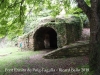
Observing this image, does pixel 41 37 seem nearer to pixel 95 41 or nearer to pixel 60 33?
pixel 60 33

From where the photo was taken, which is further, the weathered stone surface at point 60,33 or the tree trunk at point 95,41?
the weathered stone surface at point 60,33

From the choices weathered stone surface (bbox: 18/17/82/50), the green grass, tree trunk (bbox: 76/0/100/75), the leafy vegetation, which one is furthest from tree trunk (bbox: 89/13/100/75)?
weathered stone surface (bbox: 18/17/82/50)

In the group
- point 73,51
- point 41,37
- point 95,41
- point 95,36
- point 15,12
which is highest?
point 15,12

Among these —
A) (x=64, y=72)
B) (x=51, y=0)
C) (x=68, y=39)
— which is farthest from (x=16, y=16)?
(x=68, y=39)

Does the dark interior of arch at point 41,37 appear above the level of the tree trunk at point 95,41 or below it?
below

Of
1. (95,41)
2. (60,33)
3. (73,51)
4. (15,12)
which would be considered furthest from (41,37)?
(95,41)

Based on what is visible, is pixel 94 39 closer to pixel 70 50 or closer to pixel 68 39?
pixel 70 50

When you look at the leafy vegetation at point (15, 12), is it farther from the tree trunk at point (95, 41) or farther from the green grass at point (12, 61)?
the tree trunk at point (95, 41)

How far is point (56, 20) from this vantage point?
18.5 metres

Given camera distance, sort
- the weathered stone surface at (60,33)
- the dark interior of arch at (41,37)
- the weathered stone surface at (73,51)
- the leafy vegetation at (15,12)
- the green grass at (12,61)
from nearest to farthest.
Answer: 1. the leafy vegetation at (15,12)
2. the green grass at (12,61)
3. the weathered stone surface at (73,51)
4. the weathered stone surface at (60,33)
5. the dark interior of arch at (41,37)

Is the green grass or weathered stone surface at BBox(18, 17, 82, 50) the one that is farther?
weathered stone surface at BBox(18, 17, 82, 50)

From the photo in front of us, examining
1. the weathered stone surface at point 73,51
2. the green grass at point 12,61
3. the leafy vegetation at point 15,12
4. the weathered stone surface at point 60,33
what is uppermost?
the leafy vegetation at point 15,12

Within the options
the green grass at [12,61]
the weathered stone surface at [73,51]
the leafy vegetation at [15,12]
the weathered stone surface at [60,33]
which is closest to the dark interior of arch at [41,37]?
the weathered stone surface at [60,33]

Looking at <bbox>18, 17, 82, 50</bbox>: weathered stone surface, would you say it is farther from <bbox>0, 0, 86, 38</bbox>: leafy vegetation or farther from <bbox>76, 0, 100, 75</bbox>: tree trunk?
<bbox>76, 0, 100, 75</bbox>: tree trunk
